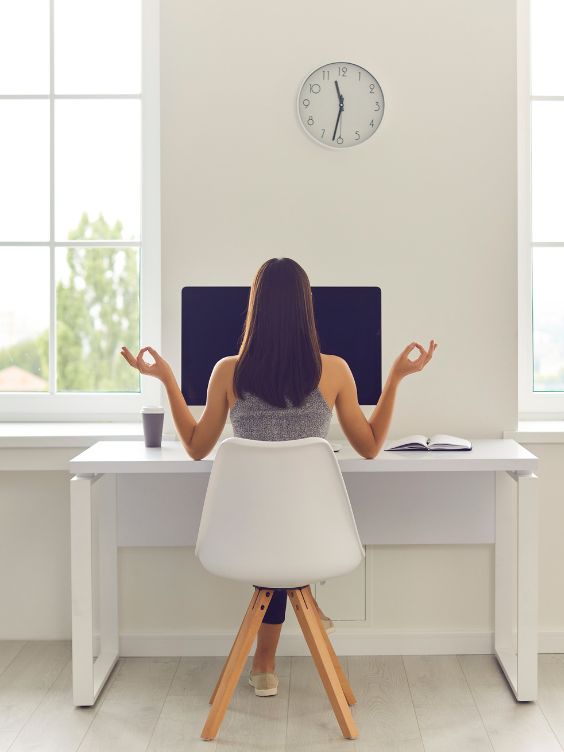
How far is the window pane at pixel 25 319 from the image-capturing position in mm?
3254

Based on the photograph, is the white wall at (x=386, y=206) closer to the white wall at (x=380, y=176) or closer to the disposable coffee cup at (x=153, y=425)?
the white wall at (x=380, y=176)

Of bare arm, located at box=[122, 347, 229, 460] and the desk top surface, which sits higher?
bare arm, located at box=[122, 347, 229, 460]

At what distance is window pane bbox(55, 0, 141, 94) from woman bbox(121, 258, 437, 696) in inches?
51.1

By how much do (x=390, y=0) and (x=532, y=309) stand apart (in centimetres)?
115

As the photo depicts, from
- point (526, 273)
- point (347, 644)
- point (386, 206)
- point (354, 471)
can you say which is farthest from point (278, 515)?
point (526, 273)

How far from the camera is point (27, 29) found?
3234 mm

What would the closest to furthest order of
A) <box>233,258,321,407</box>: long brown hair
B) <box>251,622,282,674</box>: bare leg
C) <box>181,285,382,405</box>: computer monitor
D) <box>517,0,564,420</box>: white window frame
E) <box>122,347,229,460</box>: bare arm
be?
<box>233,258,321,407</box>: long brown hair → <box>122,347,229,460</box>: bare arm → <box>251,622,282,674</box>: bare leg → <box>181,285,382,405</box>: computer monitor → <box>517,0,564,420</box>: white window frame

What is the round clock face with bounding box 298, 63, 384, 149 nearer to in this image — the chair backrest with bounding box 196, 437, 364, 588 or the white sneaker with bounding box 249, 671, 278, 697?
the chair backrest with bounding box 196, 437, 364, 588

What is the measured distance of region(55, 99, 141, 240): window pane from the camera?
3236mm

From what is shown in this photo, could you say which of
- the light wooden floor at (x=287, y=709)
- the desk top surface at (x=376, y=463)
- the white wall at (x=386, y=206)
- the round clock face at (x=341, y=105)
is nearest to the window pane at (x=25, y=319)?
the white wall at (x=386, y=206)

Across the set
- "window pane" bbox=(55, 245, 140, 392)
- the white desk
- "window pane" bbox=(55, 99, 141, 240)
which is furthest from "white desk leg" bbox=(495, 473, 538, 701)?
"window pane" bbox=(55, 99, 141, 240)

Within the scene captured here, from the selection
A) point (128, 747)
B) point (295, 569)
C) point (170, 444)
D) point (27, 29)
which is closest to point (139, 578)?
point (170, 444)

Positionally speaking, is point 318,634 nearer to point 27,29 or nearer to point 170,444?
point 170,444

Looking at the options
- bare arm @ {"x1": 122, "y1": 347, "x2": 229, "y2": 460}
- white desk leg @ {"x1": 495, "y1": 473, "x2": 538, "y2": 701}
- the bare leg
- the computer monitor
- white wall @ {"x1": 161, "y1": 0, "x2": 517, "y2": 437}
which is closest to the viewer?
bare arm @ {"x1": 122, "y1": 347, "x2": 229, "y2": 460}
